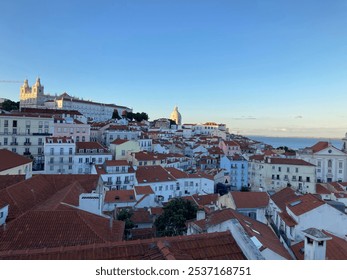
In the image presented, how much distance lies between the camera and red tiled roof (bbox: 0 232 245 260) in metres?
4.25

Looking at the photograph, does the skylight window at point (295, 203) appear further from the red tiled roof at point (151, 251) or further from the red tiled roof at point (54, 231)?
the red tiled roof at point (151, 251)

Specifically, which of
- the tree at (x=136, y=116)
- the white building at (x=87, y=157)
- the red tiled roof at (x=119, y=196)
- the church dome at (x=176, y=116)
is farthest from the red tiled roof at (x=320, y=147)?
the church dome at (x=176, y=116)

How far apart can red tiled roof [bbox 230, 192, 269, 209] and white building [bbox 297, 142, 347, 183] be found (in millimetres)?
27875

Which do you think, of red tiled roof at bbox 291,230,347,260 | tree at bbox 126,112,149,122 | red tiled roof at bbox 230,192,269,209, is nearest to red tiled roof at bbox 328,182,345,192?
red tiled roof at bbox 230,192,269,209

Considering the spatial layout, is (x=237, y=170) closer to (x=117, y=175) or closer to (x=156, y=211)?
(x=117, y=175)

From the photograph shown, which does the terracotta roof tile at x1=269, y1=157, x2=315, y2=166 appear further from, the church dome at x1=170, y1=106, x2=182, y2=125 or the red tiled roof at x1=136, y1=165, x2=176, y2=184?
the church dome at x1=170, y1=106, x2=182, y2=125

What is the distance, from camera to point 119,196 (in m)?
22.8

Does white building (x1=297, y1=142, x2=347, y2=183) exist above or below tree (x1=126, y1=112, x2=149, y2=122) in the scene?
below

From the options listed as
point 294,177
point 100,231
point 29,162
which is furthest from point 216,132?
point 100,231

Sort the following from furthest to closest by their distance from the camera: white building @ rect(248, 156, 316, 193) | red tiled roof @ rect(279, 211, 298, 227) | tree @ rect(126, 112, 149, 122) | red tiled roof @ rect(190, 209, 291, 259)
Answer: tree @ rect(126, 112, 149, 122) < white building @ rect(248, 156, 316, 193) < red tiled roof @ rect(279, 211, 298, 227) < red tiled roof @ rect(190, 209, 291, 259)

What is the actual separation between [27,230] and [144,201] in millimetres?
15674

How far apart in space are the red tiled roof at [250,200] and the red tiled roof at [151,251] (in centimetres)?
1143

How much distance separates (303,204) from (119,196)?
49.0ft

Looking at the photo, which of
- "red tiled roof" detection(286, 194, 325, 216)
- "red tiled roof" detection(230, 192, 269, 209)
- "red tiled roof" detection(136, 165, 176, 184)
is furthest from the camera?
"red tiled roof" detection(136, 165, 176, 184)
